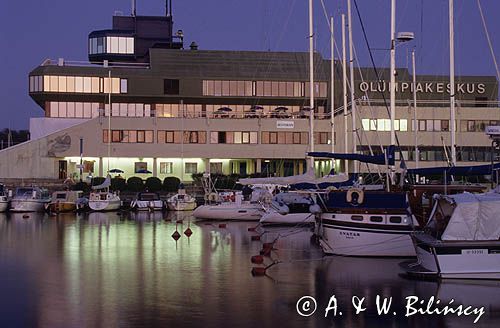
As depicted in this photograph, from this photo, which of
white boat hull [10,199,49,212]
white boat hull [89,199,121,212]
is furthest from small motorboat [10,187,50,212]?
white boat hull [89,199,121,212]

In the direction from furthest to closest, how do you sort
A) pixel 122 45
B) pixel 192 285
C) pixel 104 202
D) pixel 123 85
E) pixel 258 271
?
1. pixel 122 45
2. pixel 123 85
3. pixel 104 202
4. pixel 258 271
5. pixel 192 285

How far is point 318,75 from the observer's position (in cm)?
9919

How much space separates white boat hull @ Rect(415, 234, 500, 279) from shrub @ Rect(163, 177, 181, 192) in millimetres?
58760

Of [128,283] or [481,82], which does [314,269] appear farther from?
[481,82]

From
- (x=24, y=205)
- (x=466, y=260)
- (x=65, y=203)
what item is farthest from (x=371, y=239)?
(x=24, y=205)

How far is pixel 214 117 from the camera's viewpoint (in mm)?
92000

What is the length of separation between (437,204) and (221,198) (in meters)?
37.4

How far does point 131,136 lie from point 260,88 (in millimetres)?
18338

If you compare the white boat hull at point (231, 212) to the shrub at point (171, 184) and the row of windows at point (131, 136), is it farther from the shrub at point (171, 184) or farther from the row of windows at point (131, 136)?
the row of windows at point (131, 136)

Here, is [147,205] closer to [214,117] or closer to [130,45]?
[214,117]

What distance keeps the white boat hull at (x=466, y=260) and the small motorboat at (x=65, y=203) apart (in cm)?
4872

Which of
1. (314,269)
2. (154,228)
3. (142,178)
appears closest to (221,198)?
(154,228)

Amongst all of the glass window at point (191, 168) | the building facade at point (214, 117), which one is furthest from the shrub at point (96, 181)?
the glass window at point (191, 168)

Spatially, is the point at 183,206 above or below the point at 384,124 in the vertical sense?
below
